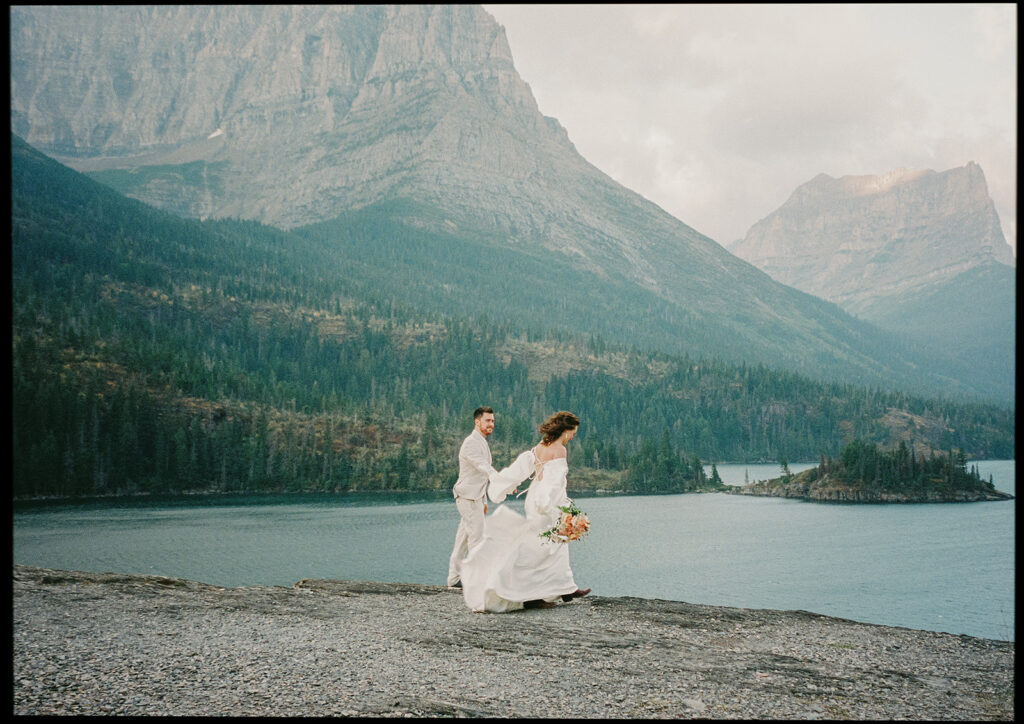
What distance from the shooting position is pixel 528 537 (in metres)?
18.4

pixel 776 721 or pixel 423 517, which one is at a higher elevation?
pixel 776 721

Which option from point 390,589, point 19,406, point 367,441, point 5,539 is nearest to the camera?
point 5,539

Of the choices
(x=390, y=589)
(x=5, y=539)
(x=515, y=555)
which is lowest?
(x=390, y=589)

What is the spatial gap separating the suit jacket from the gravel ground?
251 cm

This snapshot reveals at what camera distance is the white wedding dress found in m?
18.1

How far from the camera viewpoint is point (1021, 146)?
10461mm

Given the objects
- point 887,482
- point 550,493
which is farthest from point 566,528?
point 887,482

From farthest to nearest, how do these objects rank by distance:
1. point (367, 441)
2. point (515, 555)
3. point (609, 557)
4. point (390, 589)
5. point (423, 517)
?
point (367, 441) < point (423, 517) < point (609, 557) < point (390, 589) < point (515, 555)

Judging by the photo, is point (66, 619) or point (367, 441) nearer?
point (66, 619)

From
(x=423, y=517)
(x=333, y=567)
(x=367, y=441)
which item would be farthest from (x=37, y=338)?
(x=333, y=567)

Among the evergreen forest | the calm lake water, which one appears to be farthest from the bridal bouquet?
the evergreen forest

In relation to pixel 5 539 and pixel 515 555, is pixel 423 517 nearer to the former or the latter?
pixel 515 555

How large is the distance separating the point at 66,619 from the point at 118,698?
5.32m

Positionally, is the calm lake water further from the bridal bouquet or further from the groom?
the bridal bouquet
